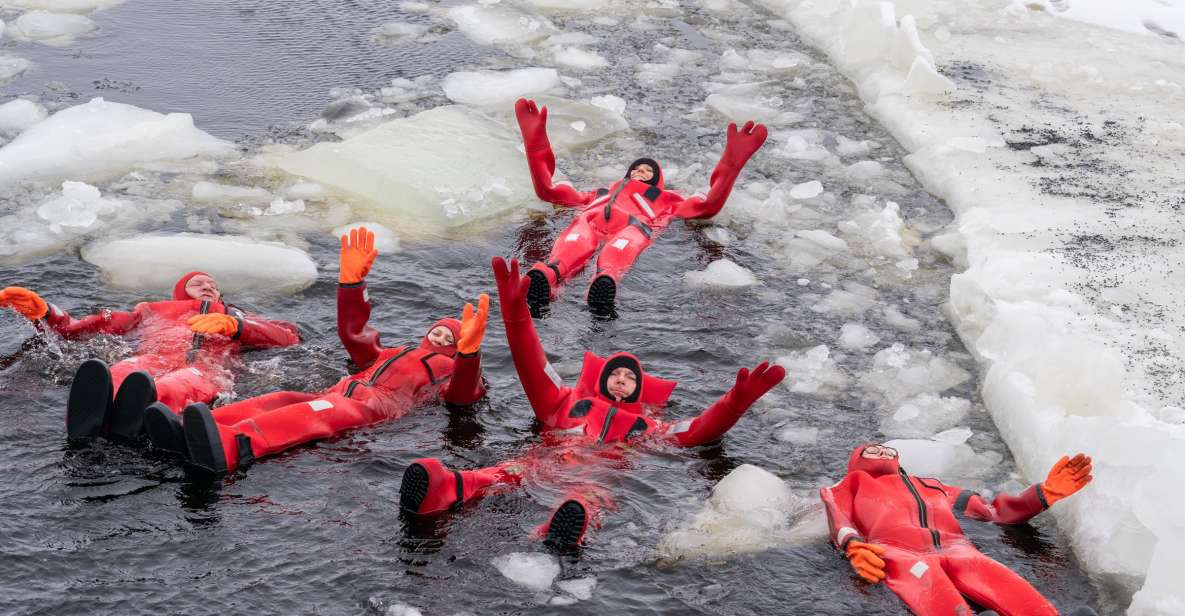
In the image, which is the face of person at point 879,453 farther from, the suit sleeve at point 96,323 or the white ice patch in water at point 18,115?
the white ice patch in water at point 18,115

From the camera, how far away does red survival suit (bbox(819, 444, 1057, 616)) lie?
5109mm

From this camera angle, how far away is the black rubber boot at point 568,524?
5324 mm

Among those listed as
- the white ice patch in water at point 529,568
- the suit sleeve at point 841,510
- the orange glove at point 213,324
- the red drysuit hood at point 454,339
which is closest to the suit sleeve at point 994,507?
the suit sleeve at point 841,510

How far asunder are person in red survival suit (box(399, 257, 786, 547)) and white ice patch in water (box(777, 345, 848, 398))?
85 cm

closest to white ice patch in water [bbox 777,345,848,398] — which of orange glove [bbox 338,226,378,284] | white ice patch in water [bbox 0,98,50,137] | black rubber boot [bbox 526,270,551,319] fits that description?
black rubber boot [bbox 526,270,551,319]

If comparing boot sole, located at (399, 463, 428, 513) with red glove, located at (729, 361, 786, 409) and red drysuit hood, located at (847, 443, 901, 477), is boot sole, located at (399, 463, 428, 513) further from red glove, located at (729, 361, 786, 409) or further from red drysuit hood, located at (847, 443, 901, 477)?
red drysuit hood, located at (847, 443, 901, 477)

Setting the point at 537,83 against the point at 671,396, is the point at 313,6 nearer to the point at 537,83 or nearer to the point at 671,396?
the point at 537,83

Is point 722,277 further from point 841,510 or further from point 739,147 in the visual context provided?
point 841,510

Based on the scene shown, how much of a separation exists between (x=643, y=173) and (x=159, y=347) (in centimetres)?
375

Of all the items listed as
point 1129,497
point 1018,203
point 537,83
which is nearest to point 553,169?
point 537,83

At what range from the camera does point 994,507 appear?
579cm

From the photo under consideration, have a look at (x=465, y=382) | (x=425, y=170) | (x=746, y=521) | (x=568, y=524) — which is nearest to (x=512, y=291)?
(x=465, y=382)

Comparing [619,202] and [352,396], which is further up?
[619,202]

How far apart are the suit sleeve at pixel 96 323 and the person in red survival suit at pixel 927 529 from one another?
3.95 m
